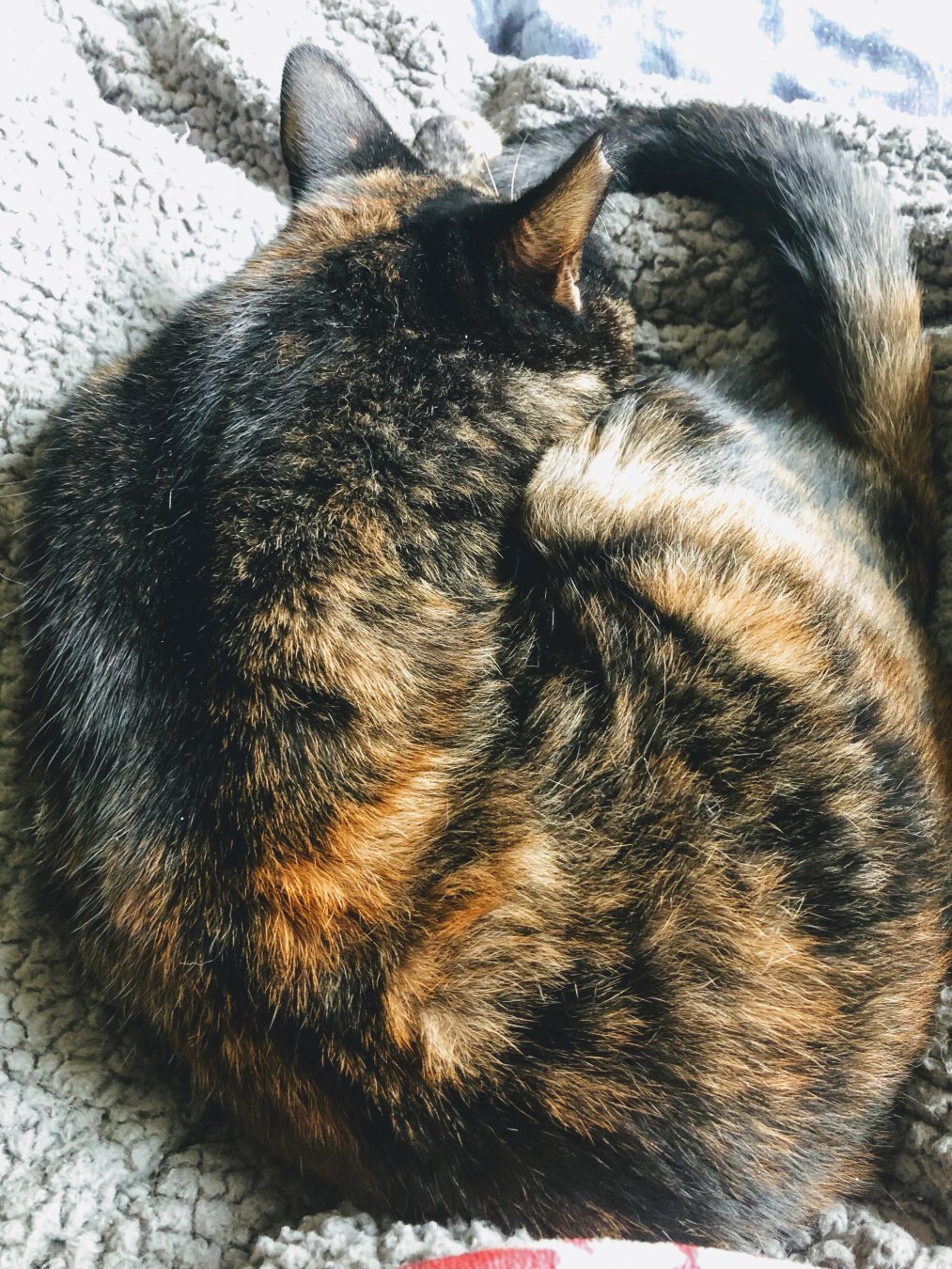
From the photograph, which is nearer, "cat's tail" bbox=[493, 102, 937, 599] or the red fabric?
the red fabric

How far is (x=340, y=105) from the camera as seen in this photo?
1142 millimetres

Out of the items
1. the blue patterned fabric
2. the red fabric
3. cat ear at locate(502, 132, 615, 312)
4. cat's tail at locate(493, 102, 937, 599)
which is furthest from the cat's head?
the red fabric

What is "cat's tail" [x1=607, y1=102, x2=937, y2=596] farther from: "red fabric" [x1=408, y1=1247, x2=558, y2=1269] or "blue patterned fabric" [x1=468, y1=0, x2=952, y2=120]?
"red fabric" [x1=408, y1=1247, x2=558, y2=1269]

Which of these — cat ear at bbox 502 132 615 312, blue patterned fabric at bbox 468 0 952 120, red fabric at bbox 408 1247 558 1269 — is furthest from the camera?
blue patterned fabric at bbox 468 0 952 120

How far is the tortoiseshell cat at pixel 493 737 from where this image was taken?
2.28 feet

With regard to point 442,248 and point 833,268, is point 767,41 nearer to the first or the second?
point 833,268

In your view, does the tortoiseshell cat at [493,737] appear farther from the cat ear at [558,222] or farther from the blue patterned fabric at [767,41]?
the blue patterned fabric at [767,41]

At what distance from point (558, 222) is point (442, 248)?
0.12 metres

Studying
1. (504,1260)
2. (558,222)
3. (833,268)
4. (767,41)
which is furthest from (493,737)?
(767,41)

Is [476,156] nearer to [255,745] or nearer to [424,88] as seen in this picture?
[424,88]

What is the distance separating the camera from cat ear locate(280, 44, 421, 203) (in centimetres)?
112

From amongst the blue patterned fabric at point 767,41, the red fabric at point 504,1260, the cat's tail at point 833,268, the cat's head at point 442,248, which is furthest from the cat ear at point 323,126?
the red fabric at point 504,1260

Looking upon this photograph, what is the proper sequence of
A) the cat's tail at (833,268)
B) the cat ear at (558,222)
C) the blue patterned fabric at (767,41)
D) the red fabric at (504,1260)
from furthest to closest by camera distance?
1. the blue patterned fabric at (767,41)
2. the cat's tail at (833,268)
3. the cat ear at (558,222)
4. the red fabric at (504,1260)

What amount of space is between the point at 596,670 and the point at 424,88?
3.29 feet
